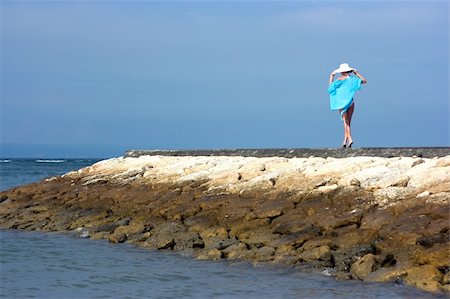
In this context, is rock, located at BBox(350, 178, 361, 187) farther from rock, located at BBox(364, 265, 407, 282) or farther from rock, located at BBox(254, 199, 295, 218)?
rock, located at BBox(364, 265, 407, 282)

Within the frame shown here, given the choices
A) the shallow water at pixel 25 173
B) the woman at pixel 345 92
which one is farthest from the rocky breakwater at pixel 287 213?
the shallow water at pixel 25 173

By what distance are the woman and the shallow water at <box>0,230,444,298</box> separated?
547 cm

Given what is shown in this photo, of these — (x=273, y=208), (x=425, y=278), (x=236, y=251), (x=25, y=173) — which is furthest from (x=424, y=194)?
(x=25, y=173)

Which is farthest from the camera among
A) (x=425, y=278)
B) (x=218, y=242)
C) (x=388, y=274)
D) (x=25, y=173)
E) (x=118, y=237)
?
(x=25, y=173)

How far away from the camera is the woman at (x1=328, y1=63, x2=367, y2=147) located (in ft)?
51.2

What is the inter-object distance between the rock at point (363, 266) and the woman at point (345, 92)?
6.26m

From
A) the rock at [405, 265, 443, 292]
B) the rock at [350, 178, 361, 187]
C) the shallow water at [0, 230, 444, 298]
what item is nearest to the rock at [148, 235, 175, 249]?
the shallow water at [0, 230, 444, 298]

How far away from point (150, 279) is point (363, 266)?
2673mm

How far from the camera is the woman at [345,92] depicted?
51.2 ft

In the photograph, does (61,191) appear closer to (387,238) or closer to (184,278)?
(184,278)

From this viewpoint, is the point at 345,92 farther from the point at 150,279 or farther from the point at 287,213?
the point at 150,279

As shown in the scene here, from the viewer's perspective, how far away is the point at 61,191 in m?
18.3

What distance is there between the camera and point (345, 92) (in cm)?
1570

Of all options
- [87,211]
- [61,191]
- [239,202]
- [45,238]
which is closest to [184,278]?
[239,202]
